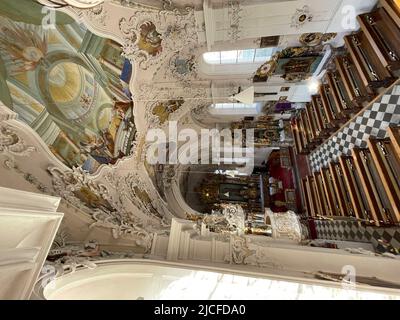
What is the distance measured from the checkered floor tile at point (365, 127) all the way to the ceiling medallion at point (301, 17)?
218cm

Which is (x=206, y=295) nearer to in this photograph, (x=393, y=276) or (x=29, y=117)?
(x=393, y=276)

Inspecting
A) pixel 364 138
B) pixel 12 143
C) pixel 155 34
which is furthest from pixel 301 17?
pixel 12 143

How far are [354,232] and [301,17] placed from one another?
176 inches

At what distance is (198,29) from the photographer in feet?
15.0

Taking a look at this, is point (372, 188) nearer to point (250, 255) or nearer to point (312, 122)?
point (250, 255)

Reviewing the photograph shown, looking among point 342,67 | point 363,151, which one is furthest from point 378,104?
point 342,67

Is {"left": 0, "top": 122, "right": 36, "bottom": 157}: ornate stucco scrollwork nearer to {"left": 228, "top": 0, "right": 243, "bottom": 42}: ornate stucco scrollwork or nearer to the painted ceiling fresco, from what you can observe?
the painted ceiling fresco

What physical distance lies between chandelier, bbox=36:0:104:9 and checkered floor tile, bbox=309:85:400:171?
17.4 feet

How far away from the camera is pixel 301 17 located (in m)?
4.76

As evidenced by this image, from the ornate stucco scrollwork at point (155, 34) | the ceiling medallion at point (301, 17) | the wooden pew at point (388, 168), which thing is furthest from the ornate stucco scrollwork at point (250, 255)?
the ceiling medallion at point (301, 17)

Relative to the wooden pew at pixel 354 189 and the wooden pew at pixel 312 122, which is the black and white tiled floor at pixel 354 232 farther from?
the wooden pew at pixel 312 122

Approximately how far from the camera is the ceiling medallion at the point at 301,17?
462 cm

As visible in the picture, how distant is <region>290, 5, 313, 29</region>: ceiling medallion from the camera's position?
4.62 metres

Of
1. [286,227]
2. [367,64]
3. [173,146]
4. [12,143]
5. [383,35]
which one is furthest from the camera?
[173,146]
